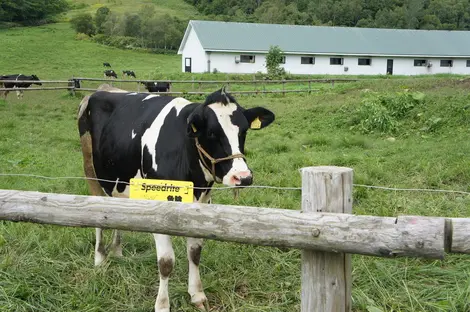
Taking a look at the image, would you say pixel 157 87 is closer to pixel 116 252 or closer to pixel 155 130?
pixel 116 252

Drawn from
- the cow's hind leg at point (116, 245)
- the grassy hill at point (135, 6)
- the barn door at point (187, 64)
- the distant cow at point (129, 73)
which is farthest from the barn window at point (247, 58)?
the grassy hill at point (135, 6)

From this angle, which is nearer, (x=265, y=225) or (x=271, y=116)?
(x=265, y=225)

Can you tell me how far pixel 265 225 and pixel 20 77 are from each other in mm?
23937

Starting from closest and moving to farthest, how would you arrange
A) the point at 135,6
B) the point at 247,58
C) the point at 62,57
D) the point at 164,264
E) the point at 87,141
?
the point at 164,264
the point at 87,141
the point at 247,58
the point at 62,57
the point at 135,6

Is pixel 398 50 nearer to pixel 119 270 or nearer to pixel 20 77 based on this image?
pixel 20 77

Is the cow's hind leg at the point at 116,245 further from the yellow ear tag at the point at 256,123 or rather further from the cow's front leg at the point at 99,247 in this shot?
the yellow ear tag at the point at 256,123

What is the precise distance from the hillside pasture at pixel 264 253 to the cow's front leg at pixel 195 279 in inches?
4.0

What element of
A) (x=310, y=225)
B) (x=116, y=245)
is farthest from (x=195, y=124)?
(x=116, y=245)

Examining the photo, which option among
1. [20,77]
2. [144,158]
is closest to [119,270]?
[144,158]

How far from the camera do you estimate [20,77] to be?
23750 mm

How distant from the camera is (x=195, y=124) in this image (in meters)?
3.70

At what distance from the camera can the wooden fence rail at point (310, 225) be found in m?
2.31

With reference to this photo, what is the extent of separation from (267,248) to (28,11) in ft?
229

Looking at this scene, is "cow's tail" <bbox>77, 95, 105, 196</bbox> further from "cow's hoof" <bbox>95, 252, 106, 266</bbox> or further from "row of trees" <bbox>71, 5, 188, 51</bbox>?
"row of trees" <bbox>71, 5, 188, 51</bbox>
